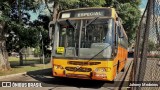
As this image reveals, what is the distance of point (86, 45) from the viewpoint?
11078 mm

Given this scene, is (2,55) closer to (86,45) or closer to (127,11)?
(86,45)

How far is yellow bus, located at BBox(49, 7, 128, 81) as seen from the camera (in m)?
10.7

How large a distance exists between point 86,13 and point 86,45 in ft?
5.10

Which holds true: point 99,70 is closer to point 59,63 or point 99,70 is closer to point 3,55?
point 59,63

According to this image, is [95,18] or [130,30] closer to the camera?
[95,18]

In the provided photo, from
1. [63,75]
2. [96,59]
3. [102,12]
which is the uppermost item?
[102,12]

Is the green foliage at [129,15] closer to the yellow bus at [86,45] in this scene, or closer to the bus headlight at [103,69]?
the yellow bus at [86,45]

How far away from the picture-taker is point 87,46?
36.3ft

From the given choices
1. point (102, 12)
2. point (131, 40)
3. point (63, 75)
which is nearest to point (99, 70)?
point (63, 75)

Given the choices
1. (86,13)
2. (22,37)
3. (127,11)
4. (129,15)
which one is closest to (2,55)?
(22,37)

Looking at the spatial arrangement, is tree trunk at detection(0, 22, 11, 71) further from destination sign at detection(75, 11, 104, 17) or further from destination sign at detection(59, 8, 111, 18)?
destination sign at detection(75, 11, 104, 17)

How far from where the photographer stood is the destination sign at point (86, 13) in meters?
11.5

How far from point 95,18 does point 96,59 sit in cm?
175

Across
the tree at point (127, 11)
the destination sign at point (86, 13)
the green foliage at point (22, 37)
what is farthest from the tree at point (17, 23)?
the tree at point (127, 11)
